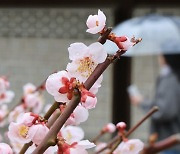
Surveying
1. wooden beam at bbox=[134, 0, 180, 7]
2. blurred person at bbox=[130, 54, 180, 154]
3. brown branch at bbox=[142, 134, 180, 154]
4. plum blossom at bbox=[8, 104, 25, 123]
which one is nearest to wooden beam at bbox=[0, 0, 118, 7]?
wooden beam at bbox=[134, 0, 180, 7]

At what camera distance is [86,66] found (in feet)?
1.84

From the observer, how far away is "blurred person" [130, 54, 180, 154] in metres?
3.28

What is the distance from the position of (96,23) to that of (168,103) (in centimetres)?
276

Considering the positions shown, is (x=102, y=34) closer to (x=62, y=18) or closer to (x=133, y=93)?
(x=133, y=93)

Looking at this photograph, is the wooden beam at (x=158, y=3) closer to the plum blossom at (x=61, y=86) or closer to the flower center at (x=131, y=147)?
the flower center at (x=131, y=147)

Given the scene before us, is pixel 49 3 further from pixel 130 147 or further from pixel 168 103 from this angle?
pixel 130 147

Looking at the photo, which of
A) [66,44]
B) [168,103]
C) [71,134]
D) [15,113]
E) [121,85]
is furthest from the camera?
[66,44]

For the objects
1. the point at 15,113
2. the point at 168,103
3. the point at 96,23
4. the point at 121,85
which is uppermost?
the point at 121,85

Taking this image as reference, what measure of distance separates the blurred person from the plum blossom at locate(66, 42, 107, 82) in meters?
2.73

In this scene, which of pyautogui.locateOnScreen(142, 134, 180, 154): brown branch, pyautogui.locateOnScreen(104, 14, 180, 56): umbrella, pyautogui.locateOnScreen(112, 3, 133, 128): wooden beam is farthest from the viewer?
pyautogui.locateOnScreen(112, 3, 133, 128): wooden beam

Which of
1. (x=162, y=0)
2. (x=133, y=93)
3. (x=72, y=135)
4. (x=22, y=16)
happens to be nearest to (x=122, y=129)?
(x=72, y=135)

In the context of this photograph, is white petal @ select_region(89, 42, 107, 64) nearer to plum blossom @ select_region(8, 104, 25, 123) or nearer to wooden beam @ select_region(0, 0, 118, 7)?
plum blossom @ select_region(8, 104, 25, 123)

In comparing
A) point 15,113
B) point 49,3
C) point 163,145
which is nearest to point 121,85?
point 49,3

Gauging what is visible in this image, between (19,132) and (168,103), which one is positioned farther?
(168,103)
